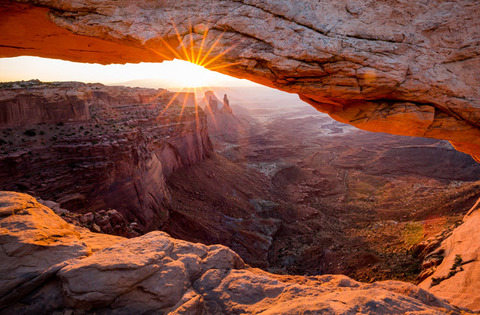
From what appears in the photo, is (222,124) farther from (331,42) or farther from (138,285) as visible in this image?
(138,285)

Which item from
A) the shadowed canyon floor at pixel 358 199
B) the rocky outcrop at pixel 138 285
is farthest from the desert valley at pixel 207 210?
the shadowed canyon floor at pixel 358 199

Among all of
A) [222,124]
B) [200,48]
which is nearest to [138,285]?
[200,48]

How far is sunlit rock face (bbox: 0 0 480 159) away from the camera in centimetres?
613

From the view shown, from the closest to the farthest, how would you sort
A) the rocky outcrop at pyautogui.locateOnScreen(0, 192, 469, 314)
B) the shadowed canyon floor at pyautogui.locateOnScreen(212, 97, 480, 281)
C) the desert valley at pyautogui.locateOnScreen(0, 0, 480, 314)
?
the rocky outcrop at pyautogui.locateOnScreen(0, 192, 469, 314) < the desert valley at pyautogui.locateOnScreen(0, 0, 480, 314) < the shadowed canyon floor at pyautogui.locateOnScreen(212, 97, 480, 281)

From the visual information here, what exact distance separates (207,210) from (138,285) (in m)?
17.3

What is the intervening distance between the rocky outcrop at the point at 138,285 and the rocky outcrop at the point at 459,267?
11.5 ft

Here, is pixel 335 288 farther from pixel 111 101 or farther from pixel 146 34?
pixel 111 101

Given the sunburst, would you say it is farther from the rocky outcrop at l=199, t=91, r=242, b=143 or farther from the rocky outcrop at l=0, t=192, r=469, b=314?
the rocky outcrop at l=199, t=91, r=242, b=143

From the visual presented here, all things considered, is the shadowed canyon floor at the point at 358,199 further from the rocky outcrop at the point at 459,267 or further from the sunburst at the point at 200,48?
the sunburst at the point at 200,48

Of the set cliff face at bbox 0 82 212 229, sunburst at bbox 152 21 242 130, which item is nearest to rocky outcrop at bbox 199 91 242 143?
cliff face at bbox 0 82 212 229

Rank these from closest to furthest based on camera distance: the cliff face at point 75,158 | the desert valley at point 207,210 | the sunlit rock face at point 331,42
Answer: the desert valley at point 207,210 → the sunlit rock face at point 331,42 → the cliff face at point 75,158

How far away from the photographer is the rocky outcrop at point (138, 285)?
3.43 metres

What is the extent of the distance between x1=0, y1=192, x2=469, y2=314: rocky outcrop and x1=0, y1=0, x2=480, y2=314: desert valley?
0.03 meters

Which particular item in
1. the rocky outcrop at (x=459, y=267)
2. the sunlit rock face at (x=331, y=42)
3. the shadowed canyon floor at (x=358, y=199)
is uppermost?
the sunlit rock face at (x=331, y=42)
